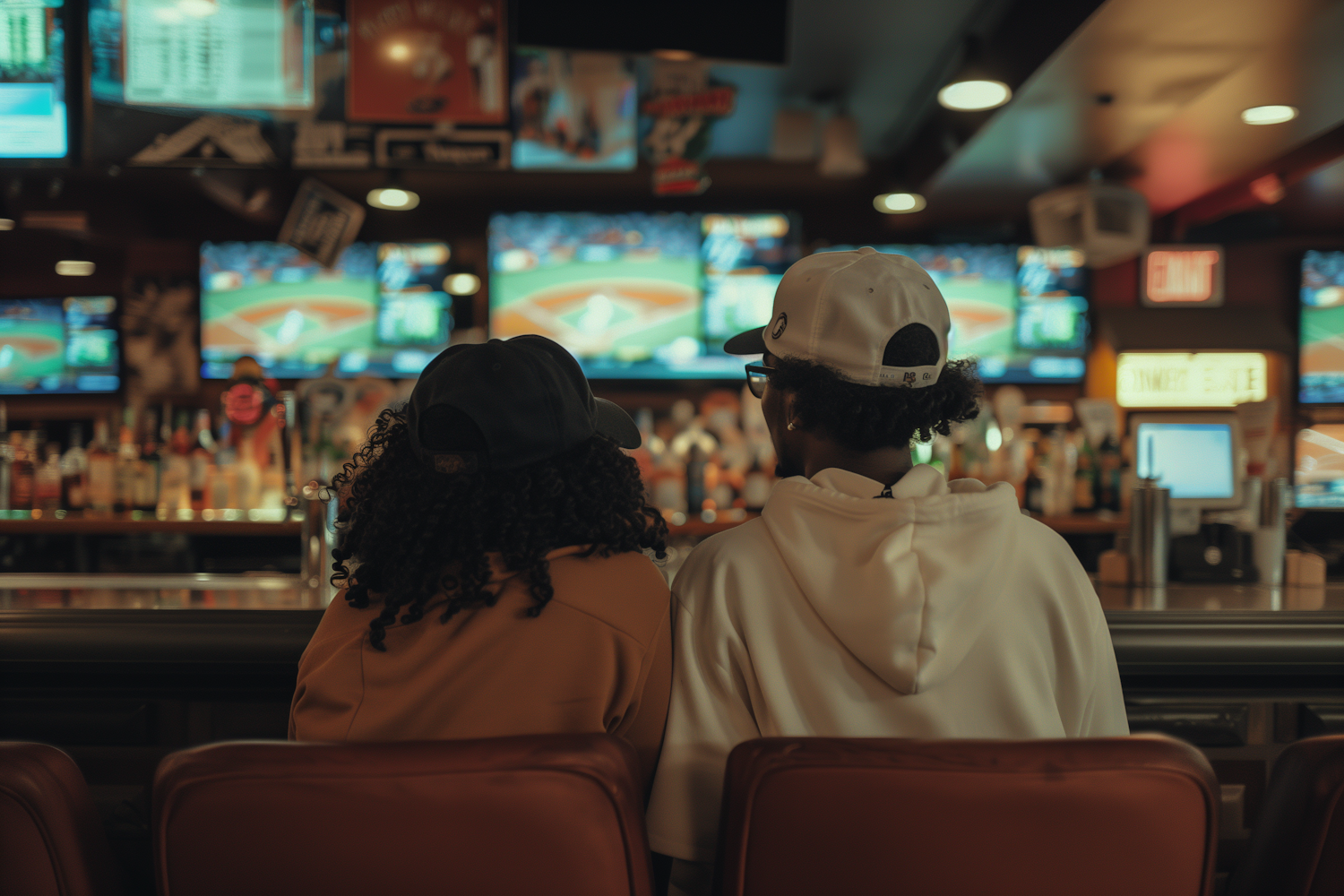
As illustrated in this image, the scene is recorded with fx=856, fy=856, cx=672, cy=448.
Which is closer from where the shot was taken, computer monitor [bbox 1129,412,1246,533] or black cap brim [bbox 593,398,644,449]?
black cap brim [bbox 593,398,644,449]

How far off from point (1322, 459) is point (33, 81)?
18.8 feet

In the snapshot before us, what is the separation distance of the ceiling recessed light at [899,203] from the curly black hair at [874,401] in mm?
3412

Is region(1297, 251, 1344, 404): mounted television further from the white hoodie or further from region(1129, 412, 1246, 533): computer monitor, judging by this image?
the white hoodie

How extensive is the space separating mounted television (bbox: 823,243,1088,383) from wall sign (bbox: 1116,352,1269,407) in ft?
1.43

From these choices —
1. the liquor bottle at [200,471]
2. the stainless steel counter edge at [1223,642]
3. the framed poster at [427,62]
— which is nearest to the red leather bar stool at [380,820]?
the stainless steel counter edge at [1223,642]

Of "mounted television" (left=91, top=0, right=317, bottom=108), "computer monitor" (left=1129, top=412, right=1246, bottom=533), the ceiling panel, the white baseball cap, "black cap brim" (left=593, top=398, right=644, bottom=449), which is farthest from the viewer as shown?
the ceiling panel

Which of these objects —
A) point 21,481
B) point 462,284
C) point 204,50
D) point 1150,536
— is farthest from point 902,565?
point 21,481

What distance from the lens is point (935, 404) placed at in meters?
1.03

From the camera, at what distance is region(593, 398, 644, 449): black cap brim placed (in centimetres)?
110

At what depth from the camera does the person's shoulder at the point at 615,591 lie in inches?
35.5

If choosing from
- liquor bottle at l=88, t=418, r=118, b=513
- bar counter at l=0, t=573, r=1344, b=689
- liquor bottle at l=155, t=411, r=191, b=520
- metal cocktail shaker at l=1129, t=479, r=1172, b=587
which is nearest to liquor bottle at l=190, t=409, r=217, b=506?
liquor bottle at l=155, t=411, r=191, b=520

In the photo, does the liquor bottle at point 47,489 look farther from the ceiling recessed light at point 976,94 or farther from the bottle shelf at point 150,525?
the ceiling recessed light at point 976,94

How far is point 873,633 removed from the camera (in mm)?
865

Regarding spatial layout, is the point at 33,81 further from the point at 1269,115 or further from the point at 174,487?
the point at 1269,115
